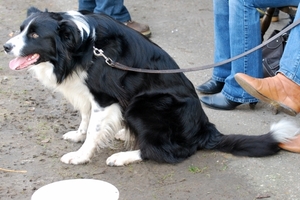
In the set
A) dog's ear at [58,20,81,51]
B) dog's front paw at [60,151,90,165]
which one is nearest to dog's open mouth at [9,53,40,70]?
dog's ear at [58,20,81,51]

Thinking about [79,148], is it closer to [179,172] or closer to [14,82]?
[179,172]

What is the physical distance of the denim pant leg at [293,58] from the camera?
3.74 metres

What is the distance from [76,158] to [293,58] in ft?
5.35

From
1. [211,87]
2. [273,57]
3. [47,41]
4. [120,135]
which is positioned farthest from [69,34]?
[273,57]

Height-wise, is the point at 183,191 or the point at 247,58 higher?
the point at 247,58

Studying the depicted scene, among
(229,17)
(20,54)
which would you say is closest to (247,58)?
(229,17)

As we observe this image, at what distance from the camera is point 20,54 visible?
359cm

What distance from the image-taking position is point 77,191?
277 cm

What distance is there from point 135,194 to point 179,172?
40 centimetres

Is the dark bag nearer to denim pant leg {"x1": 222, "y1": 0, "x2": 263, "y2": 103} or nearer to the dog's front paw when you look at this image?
denim pant leg {"x1": 222, "y1": 0, "x2": 263, "y2": 103}

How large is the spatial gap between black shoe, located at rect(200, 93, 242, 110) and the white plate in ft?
6.46

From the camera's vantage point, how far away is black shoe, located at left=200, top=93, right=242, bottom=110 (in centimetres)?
452

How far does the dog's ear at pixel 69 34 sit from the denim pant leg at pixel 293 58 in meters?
1.42

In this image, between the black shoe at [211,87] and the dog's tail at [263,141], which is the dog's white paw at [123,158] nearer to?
the dog's tail at [263,141]
